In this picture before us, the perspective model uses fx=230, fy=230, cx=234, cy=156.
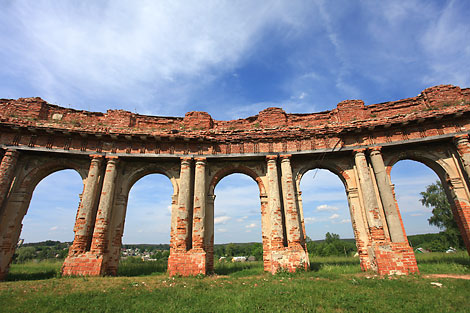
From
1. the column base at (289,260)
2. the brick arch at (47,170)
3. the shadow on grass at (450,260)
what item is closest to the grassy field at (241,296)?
the column base at (289,260)

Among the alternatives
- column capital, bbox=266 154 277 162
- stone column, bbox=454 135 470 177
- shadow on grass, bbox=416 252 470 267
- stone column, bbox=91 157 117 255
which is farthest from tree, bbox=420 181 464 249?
stone column, bbox=91 157 117 255

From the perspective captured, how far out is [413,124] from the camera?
453 inches

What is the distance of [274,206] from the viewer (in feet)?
37.9

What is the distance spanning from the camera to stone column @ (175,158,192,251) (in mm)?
10906

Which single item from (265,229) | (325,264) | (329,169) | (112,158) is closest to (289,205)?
(265,229)

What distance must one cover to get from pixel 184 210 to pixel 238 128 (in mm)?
5739

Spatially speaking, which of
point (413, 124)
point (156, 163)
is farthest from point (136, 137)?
point (413, 124)

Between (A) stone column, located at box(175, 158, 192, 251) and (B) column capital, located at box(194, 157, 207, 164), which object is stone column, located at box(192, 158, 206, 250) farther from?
(A) stone column, located at box(175, 158, 192, 251)

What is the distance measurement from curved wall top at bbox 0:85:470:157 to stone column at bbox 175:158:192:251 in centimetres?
108

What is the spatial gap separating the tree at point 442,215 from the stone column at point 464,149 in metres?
25.9

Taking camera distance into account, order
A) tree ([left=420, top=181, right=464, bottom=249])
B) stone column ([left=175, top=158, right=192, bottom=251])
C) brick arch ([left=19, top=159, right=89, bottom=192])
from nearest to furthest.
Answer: stone column ([left=175, top=158, right=192, bottom=251]), brick arch ([left=19, top=159, right=89, bottom=192]), tree ([left=420, top=181, right=464, bottom=249])

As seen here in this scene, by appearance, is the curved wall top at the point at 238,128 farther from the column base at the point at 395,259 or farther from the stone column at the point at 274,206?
the column base at the point at 395,259

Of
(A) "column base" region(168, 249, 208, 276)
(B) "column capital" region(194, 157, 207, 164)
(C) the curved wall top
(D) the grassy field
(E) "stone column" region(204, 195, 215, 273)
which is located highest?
(C) the curved wall top

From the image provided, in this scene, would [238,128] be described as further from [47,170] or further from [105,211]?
[47,170]
